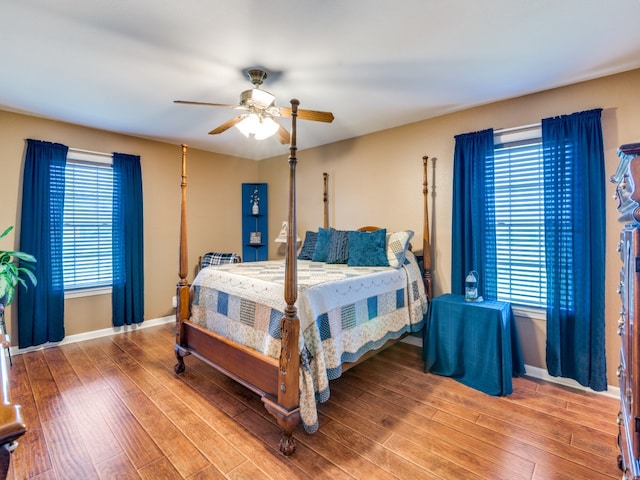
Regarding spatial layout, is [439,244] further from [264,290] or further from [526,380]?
[264,290]

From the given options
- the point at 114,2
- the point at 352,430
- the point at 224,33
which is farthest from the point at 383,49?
the point at 352,430

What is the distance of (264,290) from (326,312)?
1.56 feet

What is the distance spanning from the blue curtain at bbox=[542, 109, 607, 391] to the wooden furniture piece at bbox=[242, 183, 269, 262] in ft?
12.9

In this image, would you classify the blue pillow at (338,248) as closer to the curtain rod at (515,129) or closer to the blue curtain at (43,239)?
the curtain rod at (515,129)

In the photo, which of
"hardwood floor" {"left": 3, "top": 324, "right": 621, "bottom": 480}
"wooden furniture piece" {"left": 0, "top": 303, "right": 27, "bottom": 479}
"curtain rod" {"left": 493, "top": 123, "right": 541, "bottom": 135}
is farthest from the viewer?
"curtain rod" {"left": 493, "top": 123, "right": 541, "bottom": 135}

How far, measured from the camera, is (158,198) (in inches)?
174

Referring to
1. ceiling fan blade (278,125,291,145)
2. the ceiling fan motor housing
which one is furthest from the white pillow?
the ceiling fan motor housing

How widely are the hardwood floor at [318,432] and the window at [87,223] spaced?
3.91ft

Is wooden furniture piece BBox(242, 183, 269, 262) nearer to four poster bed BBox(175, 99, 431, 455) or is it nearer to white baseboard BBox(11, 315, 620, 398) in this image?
white baseboard BBox(11, 315, 620, 398)

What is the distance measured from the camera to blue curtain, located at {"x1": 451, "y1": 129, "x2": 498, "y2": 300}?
306cm

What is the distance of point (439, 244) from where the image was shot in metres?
3.48

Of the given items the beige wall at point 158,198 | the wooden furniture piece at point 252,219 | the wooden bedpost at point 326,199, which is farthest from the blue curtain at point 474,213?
the beige wall at point 158,198

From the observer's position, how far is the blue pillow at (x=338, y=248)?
3.60 m

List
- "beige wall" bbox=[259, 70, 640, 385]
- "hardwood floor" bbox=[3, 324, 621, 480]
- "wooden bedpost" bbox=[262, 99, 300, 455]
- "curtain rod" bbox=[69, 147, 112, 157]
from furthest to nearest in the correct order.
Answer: "curtain rod" bbox=[69, 147, 112, 157] < "beige wall" bbox=[259, 70, 640, 385] < "wooden bedpost" bbox=[262, 99, 300, 455] < "hardwood floor" bbox=[3, 324, 621, 480]
